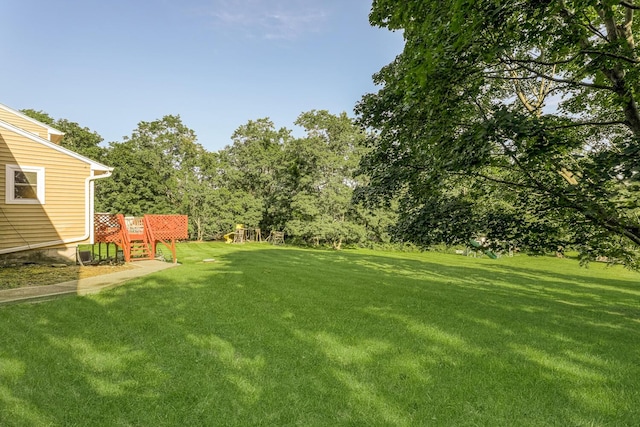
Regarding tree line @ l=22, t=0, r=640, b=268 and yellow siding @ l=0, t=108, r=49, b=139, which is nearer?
tree line @ l=22, t=0, r=640, b=268

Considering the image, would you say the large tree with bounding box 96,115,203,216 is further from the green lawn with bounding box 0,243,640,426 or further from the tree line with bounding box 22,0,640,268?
the tree line with bounding box 22,0,640,268

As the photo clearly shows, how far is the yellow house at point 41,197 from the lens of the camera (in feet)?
34.5

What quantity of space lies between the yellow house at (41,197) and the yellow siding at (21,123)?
→ 334 cm

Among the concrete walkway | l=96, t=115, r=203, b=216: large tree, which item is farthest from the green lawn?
l=96, t=115, r=203, b=216: large tree

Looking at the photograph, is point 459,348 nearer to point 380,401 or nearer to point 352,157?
point 380,401

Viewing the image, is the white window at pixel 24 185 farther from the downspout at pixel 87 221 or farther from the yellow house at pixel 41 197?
the downspout at pixel 87 221

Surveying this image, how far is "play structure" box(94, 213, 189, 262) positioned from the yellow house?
0.42 metres

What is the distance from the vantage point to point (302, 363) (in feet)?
13.4

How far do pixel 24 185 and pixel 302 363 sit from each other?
40.2 feet

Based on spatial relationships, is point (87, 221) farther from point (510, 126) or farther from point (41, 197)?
point (510, 126)

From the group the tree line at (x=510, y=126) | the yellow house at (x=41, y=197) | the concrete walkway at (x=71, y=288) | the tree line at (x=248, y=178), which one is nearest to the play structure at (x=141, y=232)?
the yellow house at (x=41, y=197)

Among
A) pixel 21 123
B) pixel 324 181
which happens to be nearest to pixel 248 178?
pixel 324 181

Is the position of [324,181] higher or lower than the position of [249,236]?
higher

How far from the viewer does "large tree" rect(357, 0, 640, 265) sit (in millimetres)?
4363
